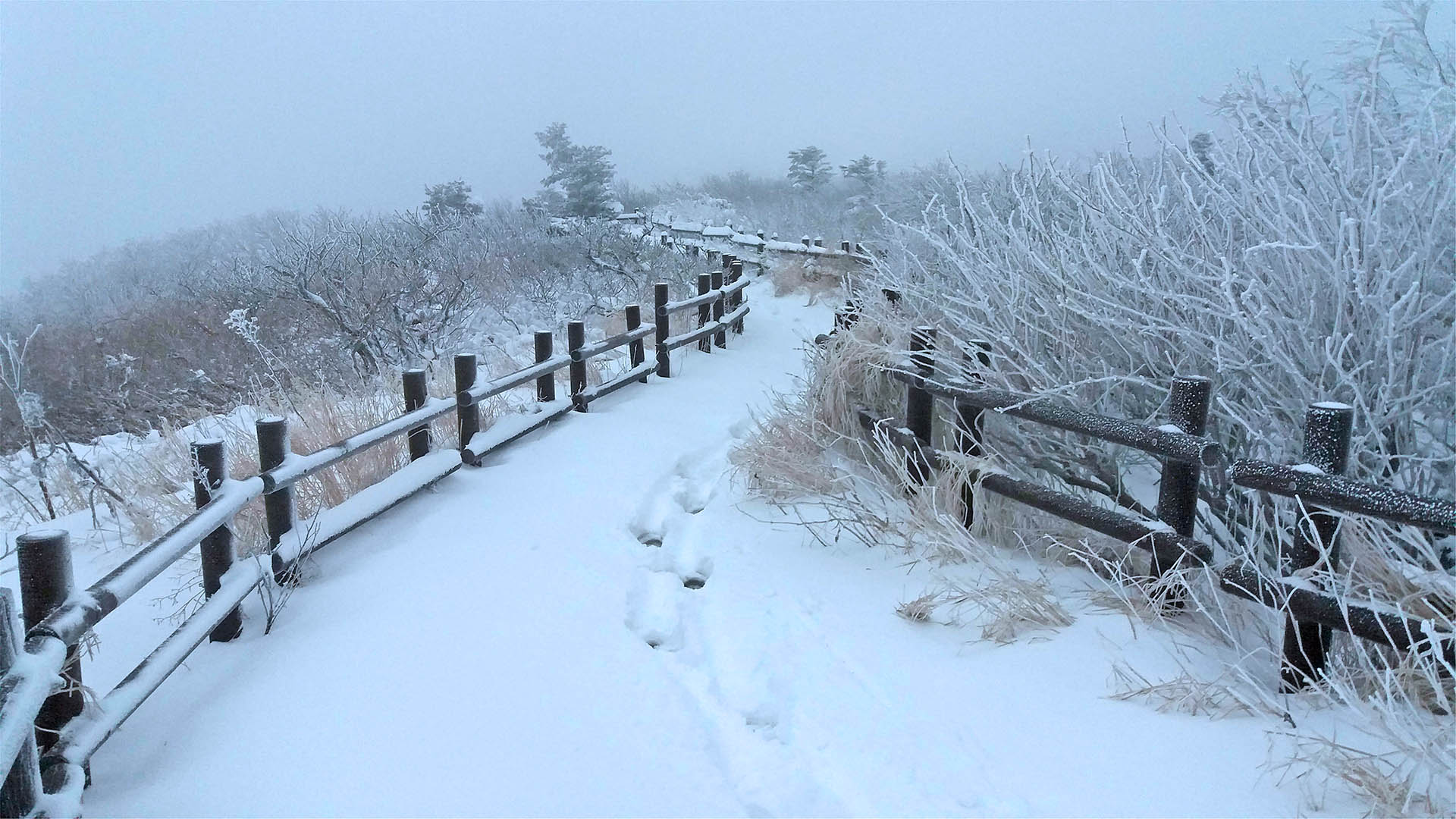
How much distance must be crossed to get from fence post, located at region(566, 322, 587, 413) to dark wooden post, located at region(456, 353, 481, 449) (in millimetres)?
1854

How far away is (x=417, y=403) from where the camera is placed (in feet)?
18.7

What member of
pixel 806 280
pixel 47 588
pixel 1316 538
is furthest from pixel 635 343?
pixel 806 280

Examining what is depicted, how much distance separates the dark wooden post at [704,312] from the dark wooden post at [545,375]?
4.40 metres

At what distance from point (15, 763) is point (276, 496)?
206 cm

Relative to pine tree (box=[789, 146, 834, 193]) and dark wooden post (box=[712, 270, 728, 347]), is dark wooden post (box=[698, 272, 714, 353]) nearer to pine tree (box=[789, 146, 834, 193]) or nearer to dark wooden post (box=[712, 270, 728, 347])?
dark wooden post (box=[712, 270, 728, 347])

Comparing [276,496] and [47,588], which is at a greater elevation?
[47,588]

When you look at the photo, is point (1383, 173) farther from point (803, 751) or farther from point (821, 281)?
point (821, 281)

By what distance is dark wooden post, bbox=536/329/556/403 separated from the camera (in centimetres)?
762

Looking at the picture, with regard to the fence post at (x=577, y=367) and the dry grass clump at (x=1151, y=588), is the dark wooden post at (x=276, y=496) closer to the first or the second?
the dry grass clump at (x=1151, y=588)

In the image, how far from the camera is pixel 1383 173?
3549mm

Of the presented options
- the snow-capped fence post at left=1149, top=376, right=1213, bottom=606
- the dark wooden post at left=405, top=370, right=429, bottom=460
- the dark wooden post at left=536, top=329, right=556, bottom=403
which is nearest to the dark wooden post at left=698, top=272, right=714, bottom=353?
the dark wooden post at left=536, top=329, right=556, bottom=403

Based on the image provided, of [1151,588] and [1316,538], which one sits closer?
[1316,538]

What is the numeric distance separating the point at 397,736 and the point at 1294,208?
14.7 ft

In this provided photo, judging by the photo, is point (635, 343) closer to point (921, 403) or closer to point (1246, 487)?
point (921, 403)
